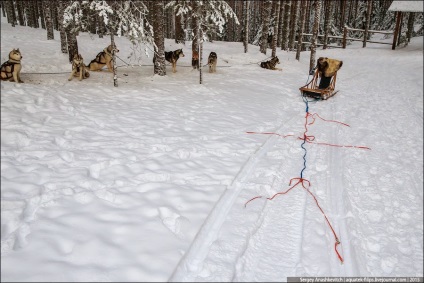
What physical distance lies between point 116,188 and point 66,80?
6380mm

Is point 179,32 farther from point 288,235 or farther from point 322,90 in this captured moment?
point 288,235

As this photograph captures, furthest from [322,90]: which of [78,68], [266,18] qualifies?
[266,18]

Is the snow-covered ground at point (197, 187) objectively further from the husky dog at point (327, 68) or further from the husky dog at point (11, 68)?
the husky dog at point (327, 68)

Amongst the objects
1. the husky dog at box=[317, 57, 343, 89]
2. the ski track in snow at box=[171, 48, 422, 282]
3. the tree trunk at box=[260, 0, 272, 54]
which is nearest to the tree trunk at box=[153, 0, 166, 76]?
the husky dog at box=[317, 57, 343, 89]

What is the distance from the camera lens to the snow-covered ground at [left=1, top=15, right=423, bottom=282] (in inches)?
122

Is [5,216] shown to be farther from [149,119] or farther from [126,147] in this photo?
[149,119]

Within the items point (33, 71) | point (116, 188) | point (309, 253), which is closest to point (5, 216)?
point (116, 188)

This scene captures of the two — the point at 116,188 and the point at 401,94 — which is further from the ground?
the point at 401,94

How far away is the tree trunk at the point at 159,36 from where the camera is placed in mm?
10113

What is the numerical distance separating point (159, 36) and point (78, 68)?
3082 millimetres

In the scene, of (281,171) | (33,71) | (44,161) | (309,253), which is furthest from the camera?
(33,71)

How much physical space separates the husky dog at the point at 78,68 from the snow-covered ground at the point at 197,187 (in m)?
0.49

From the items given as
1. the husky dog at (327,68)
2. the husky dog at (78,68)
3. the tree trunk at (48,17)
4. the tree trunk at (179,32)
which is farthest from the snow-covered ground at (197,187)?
the tree trunk at (179,32)

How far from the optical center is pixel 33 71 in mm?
9664
